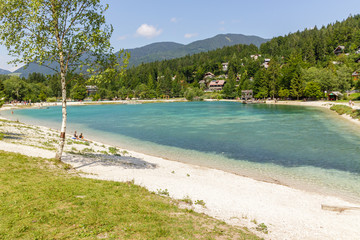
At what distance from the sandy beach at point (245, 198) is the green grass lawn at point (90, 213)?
6.36 feet

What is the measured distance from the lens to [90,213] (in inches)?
364

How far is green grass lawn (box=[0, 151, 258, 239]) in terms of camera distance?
7926 millimetres

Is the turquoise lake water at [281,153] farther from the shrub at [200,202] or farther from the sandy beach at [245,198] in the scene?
the shrub at [200,202]

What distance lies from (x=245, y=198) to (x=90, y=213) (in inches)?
365

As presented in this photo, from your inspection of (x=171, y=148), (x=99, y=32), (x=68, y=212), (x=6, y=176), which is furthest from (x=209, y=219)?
(x=171, y=148)

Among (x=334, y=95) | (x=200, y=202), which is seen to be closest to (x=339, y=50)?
(x=334, y=95)

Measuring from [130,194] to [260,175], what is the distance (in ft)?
43.0

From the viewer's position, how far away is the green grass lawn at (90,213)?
26.0 ft

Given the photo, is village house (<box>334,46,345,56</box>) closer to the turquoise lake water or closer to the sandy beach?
the turquoise lake water

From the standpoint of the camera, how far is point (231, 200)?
540 inches

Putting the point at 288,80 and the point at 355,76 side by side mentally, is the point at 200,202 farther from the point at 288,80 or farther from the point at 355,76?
the point at 355,76

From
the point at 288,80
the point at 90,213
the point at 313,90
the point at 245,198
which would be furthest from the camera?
the point at 288,80

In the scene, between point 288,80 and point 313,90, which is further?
point 288,80

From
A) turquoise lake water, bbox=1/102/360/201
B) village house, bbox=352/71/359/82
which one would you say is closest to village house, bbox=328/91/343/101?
village house, bbox=352/71/359/82
